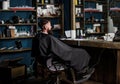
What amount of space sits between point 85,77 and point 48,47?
0.82 metres

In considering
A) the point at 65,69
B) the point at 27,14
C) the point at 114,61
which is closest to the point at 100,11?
the point at 27,14

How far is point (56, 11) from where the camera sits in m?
5.85

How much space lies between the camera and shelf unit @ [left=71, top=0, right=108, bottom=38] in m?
5.66

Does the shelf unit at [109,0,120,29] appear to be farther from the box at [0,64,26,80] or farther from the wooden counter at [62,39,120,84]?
the box at [0,64,26,80]

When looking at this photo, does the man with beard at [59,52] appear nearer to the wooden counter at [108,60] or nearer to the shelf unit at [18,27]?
the wooden counter at [108,60]

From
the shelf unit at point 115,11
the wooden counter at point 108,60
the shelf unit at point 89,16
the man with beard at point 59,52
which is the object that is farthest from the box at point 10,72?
the shelf unit at point 115,11

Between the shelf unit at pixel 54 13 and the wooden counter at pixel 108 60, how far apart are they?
5.18 ft

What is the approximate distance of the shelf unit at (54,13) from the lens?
5.62 meters

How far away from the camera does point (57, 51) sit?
3520 millimetres

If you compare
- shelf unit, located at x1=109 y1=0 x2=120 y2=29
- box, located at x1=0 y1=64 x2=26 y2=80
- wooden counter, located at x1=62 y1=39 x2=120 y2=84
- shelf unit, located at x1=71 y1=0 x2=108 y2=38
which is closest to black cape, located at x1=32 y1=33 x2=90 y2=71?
wooden counter, located at x1=62 y1=39 x2=120 y2=84

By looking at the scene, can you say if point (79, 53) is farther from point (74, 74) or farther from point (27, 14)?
point (27, 14)

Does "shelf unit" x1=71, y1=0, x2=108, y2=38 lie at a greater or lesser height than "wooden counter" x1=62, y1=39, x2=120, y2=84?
greater

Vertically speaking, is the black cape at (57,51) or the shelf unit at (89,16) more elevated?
the shelf unit at (89,16)

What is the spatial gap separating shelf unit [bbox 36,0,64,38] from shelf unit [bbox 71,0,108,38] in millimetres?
351
